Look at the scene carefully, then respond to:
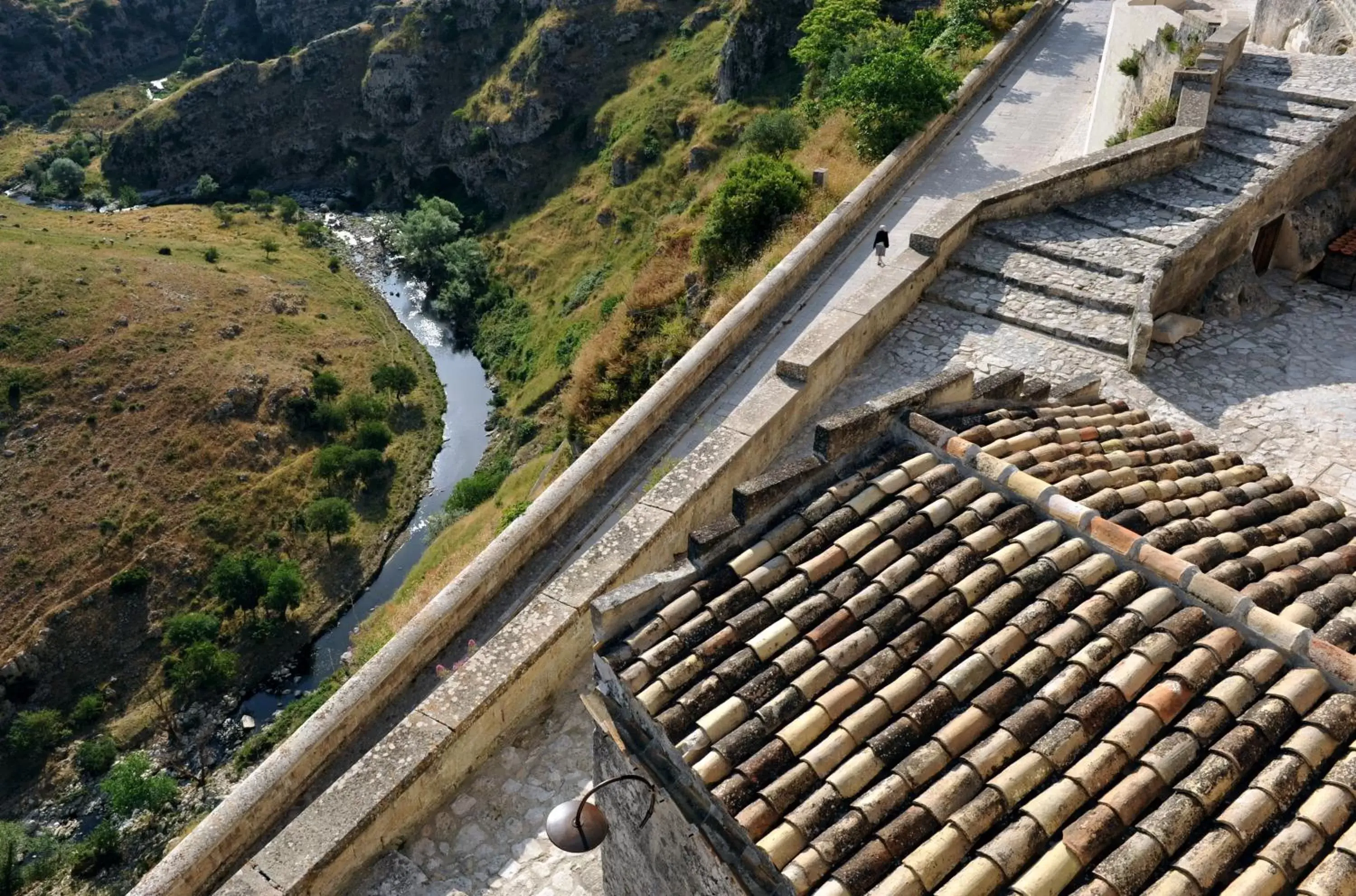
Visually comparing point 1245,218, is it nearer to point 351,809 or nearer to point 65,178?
point 351,809

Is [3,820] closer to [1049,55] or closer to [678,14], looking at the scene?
[1049,55]

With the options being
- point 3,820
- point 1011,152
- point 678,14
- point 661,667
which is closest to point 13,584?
point 3,820

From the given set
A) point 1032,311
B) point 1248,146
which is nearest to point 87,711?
point 1032,311

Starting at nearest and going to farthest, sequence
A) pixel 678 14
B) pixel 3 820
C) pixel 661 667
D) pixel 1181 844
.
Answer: pixel 1181 844
pixel 661 667
pixel 3 820
pixel 678 14

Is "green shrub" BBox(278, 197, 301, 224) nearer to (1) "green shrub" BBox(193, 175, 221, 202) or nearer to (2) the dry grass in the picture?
(1) "green shrub" BBox(193, 175, 221, 202)

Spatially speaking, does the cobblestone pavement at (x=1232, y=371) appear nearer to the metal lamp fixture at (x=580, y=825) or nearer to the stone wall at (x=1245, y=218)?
the stone wall at (x=1245, y=218)
